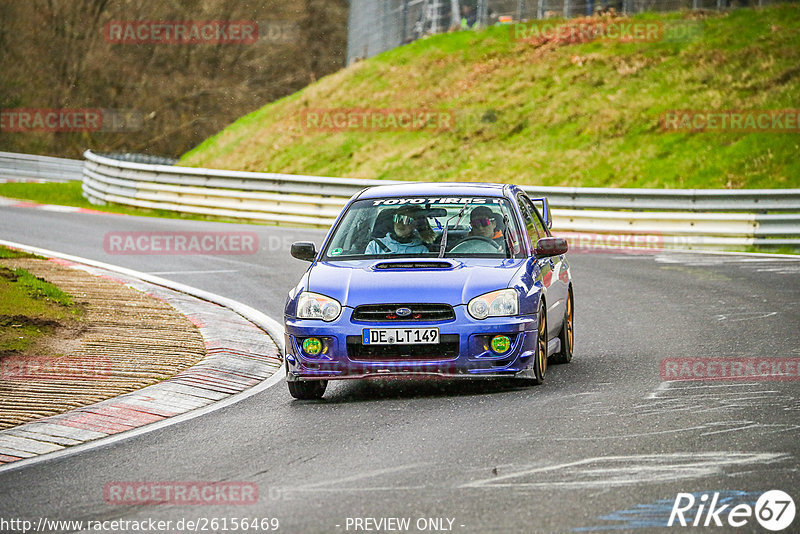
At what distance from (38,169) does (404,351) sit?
39.6m

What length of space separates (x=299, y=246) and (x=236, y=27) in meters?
62.5

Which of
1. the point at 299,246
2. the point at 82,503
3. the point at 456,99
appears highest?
the point at 456,99

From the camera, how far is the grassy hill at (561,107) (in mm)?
29062

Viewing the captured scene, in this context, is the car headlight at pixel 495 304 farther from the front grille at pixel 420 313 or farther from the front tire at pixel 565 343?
the front tire at pixel 565 343

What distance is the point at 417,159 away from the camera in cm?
3422

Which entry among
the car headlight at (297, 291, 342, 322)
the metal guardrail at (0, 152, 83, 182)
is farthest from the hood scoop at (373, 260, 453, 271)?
the metal guardrail at (0, 152, 83, 182)

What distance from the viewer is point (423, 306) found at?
28.3 ft

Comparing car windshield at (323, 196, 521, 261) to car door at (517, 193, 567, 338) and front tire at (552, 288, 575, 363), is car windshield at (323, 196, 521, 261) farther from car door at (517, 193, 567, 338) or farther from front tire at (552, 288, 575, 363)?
front tire at (552, 288, 575, 363)

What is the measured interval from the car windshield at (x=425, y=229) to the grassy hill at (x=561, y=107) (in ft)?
57.1

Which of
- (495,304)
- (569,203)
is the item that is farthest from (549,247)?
(569,203)

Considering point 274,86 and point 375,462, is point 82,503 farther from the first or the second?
point 274,86

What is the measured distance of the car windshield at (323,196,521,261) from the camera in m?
9.63

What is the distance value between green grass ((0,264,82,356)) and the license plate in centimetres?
341

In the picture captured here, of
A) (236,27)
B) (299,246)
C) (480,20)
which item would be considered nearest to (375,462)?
(299,246)
